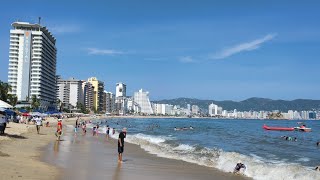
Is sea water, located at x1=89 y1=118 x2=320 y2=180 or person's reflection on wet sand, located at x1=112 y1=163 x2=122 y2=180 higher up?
person's reflection on wet sand, located at x1=112 y1=163 x2=122 y2=180

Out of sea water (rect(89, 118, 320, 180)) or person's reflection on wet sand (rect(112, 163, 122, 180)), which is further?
sea water (rect(89, 118, 320, 180))

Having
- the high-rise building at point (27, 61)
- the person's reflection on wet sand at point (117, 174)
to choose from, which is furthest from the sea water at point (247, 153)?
the high-rise building at point (27, 61)

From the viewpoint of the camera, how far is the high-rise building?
147 metres

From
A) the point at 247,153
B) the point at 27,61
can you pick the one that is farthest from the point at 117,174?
the point at 27,61

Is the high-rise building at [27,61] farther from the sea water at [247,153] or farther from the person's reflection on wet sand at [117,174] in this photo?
the person's reflection on wet sand at [117,174]

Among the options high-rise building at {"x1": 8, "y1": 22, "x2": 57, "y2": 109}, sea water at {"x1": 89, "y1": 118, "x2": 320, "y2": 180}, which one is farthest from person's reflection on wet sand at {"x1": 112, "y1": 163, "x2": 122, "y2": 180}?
high-rise building at {"x1": 8, "y1": 22, "x2": 57, "y2": 109}

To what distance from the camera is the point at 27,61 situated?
148 m

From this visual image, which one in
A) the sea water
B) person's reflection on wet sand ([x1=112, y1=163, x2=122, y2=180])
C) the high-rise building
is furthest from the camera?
the high-rise building

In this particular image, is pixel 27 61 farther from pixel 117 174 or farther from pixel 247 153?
pixel 117 174

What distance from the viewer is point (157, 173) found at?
48.7 feet

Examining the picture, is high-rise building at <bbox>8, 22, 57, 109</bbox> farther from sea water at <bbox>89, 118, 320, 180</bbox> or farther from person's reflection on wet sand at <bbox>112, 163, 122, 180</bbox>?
person's reflection on wet sand at <bbox>112, 163, 122, 180</bbox>

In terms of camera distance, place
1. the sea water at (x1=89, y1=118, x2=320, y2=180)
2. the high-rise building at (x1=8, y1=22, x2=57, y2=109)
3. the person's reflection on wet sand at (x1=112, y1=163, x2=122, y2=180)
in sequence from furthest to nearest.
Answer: the high-rise building at (x1=8, y1=22, x2=57, y2=109) < the sea water at (x1=89, y1=118, x2=320, y2=180) < the person's reflection on wet sand at (x1=112, y1=163, x2=122, y2=180)

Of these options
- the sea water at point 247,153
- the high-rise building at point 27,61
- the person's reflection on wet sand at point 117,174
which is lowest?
the sea water at point 247,153

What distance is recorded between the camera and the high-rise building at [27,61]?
14712 centimetres
